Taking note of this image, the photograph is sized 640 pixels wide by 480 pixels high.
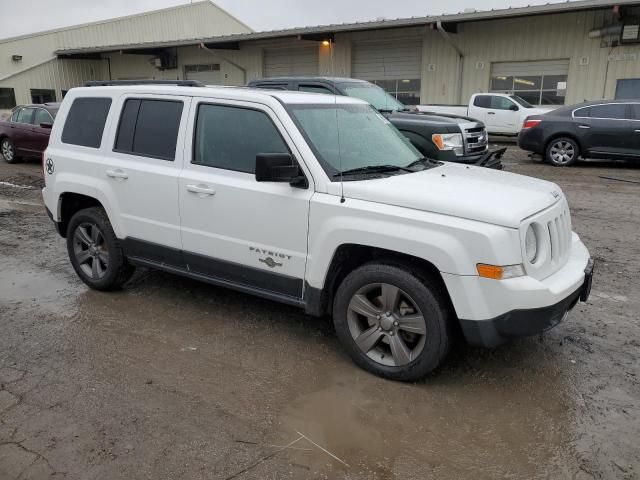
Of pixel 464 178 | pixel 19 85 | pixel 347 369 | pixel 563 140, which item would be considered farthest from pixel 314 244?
pixel 19 85

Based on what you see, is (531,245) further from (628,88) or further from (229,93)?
(628,88)

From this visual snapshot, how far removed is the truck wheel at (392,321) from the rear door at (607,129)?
11005 mm

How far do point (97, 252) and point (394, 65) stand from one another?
19918 mm

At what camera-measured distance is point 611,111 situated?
12.6 m

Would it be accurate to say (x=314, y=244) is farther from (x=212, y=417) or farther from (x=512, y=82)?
(x=512, y=82)

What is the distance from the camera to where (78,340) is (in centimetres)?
432

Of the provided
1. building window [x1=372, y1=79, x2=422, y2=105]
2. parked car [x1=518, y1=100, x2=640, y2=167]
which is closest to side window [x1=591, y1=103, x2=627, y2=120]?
parked car [x1=518, y1=100, x2=640, y2=167]

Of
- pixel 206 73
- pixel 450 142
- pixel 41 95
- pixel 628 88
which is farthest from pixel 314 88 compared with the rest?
pixel 41 95

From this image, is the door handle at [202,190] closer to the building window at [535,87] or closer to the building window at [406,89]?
the building window at [535,87]

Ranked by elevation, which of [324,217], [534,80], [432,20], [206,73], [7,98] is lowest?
[324,217]

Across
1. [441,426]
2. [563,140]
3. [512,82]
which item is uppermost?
[512,82]

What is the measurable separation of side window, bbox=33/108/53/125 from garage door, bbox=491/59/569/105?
15.4 m

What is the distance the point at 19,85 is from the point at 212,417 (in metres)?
32.1

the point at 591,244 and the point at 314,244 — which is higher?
the point at 314,244
